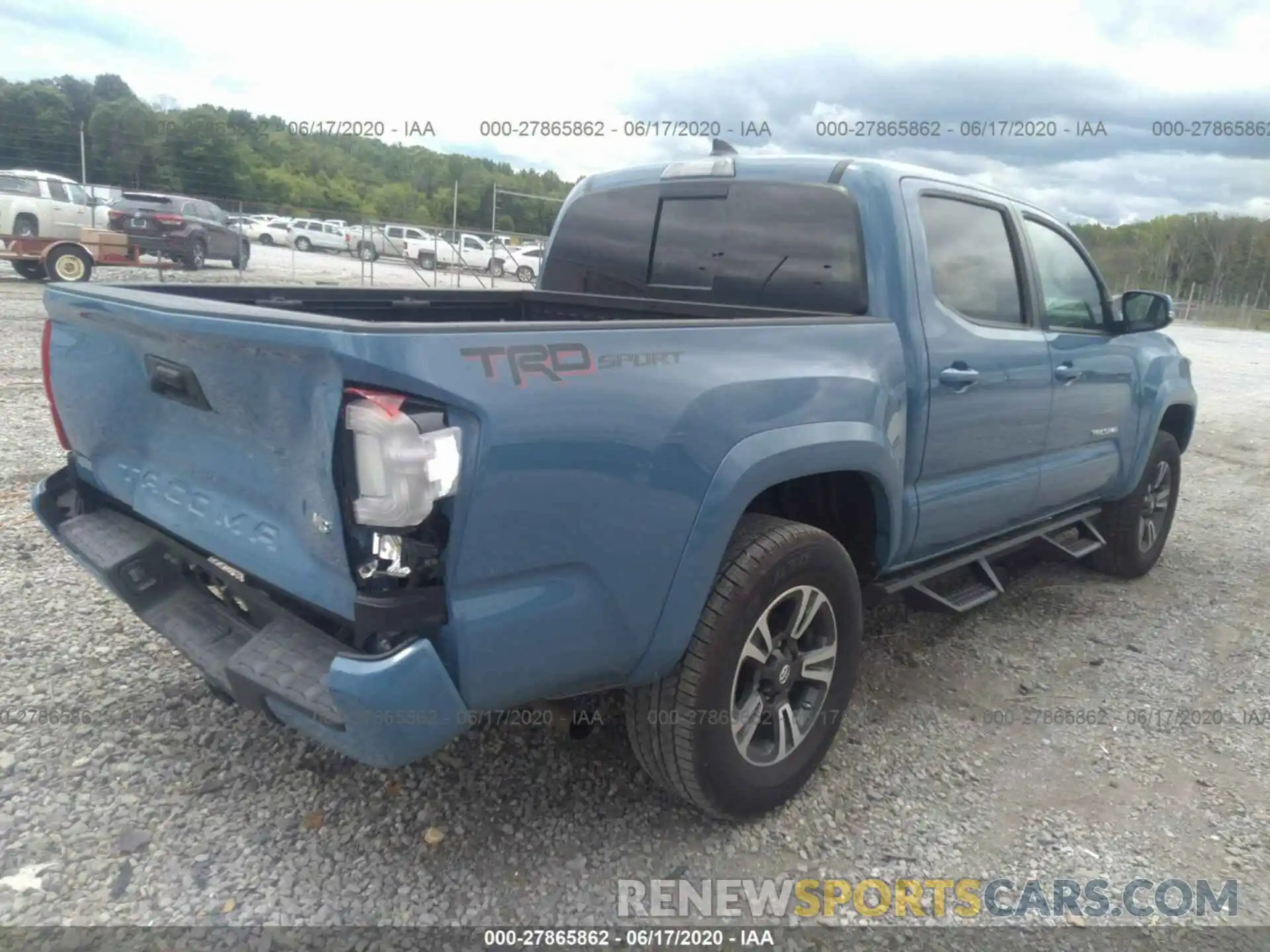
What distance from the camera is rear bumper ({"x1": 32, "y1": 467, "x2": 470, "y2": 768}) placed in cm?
190

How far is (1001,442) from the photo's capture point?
12.1 feet

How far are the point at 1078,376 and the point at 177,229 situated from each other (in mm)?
19461

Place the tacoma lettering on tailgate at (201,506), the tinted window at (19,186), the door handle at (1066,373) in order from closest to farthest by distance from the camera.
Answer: the tacoma lettering on tailgate at (201,506) → the door handle at (1066,373) → the tinted window at (19,186)

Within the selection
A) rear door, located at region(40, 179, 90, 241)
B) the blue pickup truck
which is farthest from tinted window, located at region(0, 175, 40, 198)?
the blue pickup truck

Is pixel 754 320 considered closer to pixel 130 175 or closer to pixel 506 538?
pixel 506 538

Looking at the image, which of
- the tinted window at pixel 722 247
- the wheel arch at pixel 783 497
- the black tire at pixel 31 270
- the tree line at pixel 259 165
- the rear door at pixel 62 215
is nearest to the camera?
the wheel arch at pixel 783 497

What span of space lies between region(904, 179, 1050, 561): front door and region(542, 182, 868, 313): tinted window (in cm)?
28

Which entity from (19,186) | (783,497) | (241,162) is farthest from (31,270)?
(783,497)

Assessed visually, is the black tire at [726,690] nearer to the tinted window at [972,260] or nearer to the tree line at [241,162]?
the tinted window at [972,260]

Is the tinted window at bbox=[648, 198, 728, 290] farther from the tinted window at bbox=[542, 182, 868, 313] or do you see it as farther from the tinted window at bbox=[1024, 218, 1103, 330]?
the tinted window at bbox=[1024, 218, 1103, 330]

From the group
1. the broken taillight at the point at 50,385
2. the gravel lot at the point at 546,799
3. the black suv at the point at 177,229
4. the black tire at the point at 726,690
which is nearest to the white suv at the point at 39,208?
the black suv at the point at 177,229

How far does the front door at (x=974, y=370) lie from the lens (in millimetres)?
3297

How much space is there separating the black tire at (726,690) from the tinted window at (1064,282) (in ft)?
6.65

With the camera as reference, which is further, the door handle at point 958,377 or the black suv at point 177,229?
the black suv at point 177,229
